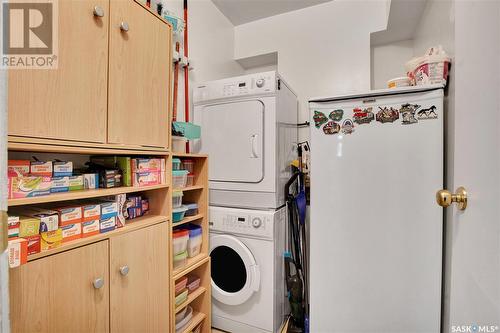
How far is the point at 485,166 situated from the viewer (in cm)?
61

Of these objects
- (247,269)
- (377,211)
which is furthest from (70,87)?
(377,211)

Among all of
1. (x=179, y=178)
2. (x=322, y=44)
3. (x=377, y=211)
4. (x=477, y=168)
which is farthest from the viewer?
(x=322, y=44)

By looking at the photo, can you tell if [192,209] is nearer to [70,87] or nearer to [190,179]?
[190,179]

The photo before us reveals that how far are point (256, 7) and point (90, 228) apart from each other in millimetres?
2360

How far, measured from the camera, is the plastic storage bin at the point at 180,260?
4.60ft

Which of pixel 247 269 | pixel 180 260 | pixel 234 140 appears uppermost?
pixel 234 140

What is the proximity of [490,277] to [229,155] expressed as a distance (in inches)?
56.1

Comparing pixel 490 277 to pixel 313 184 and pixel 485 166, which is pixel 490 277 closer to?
pixel 485 166

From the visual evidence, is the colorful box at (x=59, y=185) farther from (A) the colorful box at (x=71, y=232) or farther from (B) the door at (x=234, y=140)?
(B) the door at (x=234, y=140)

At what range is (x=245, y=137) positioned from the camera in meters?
1.68

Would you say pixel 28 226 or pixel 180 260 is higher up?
pixel 28 226

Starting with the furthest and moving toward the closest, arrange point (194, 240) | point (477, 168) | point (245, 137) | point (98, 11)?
point (245, 137) < point (194, 240) < point (98, 11) < point (477, 168)

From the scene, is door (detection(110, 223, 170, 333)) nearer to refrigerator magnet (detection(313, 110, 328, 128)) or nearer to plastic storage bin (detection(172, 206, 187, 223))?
plastic storage bin (detection(172, 206, 187, 223))

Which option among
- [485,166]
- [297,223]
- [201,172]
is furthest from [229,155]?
[485,166]
